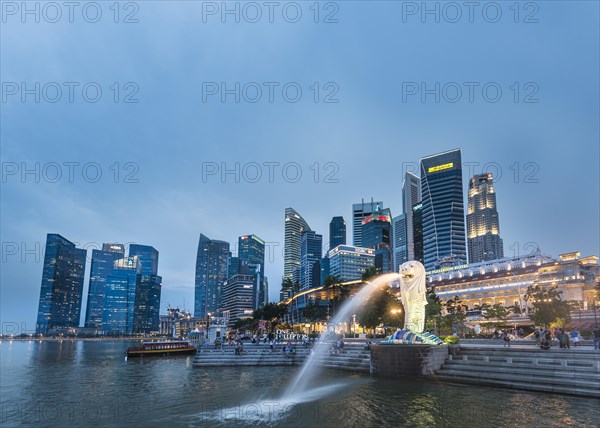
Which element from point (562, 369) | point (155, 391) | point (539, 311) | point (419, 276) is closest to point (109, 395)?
point (155, 391)

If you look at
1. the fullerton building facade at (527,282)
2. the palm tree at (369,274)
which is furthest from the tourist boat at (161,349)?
the fullerton building facade at (527,282)

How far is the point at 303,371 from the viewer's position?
4256 cm

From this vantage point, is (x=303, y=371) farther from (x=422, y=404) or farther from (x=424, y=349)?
(x=422, y=404)

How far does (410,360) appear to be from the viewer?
32938 mm

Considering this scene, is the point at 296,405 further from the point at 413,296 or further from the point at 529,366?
the point at 529,366

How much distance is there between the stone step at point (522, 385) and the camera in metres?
24.3

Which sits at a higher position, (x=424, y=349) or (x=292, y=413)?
(x=424, y=349)

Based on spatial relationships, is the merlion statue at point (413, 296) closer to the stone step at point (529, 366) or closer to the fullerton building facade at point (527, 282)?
the stone step at point (529, 366)

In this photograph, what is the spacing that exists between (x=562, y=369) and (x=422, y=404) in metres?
10.5

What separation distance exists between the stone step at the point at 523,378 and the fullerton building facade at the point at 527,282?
68.7 metres

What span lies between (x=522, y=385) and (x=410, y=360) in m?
8.33

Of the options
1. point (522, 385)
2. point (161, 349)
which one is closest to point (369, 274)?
point (161, 349)

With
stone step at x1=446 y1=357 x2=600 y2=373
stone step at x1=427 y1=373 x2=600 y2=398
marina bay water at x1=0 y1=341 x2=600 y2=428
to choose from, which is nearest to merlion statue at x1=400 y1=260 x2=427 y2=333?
stone step at x1=446 y1=357 x2=600 y2=373

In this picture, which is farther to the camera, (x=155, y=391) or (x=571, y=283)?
(x=571, y=283)
